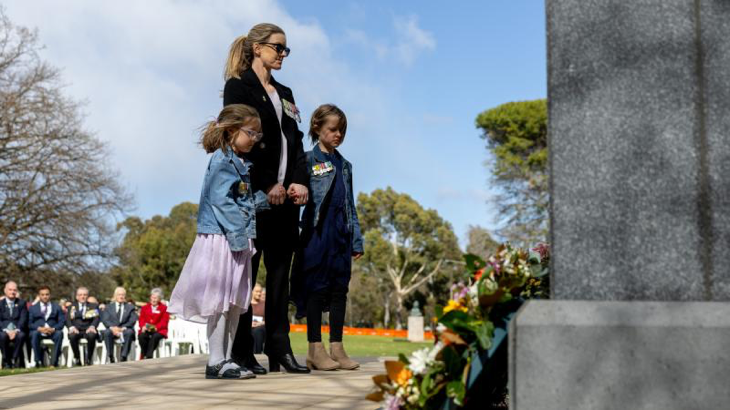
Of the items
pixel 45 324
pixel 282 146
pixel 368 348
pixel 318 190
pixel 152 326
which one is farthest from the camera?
pixel 368 348

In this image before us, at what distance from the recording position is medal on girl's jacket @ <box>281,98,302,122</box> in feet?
18.2

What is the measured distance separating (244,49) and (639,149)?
11.6ft

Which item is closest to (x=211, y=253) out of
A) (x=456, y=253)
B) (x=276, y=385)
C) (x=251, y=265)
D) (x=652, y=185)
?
(x=251, y=265)

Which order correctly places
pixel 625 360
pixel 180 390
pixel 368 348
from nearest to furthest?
pixel 625 360
pixel 180 390
pixel 368 348

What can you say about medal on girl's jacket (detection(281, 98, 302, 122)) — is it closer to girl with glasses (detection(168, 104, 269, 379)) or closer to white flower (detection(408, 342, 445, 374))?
girl with glasses (detection(168, 104, 269, 379))

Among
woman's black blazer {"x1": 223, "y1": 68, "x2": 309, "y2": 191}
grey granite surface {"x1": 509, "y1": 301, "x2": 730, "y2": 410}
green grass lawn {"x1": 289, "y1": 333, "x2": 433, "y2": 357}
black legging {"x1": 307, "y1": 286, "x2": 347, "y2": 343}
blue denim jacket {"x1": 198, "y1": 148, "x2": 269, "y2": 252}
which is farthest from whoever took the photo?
green grass lawn {"x1": 289, "y1": 333, "x2": 433, "y2": 357}

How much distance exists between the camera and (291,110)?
562cm

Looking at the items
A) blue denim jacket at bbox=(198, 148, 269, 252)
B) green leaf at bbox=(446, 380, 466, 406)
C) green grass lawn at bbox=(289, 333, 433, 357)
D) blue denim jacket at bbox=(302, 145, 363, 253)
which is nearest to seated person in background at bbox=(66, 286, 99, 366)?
green grass lawn at bbox=(289, 333, 433, 357)

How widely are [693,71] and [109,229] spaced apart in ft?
82.7

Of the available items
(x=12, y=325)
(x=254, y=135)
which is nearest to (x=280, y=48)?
(x=254, y=135)

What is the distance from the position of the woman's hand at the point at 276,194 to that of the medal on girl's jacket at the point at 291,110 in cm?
58

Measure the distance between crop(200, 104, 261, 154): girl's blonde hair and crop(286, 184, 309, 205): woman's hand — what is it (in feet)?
1.78

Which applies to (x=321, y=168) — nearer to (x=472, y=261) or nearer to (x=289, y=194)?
(x=289, y=194)

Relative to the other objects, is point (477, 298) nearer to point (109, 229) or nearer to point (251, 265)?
point (251, 265)
